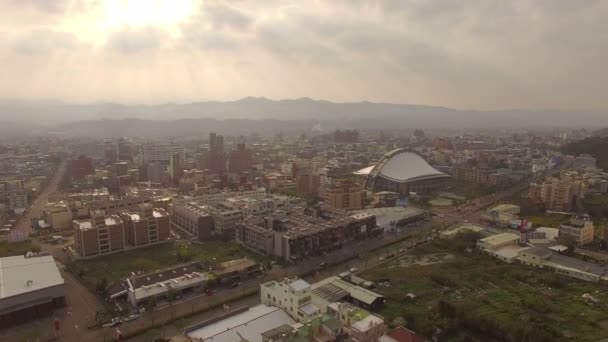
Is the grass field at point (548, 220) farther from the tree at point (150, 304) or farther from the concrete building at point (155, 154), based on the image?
the concrete building at point (155, 154)

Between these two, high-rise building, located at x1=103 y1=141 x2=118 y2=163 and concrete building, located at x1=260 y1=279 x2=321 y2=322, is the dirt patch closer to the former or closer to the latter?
concrete building, located at x1=260 y1=279 x2=321 y2=322

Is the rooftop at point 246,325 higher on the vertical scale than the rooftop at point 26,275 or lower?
lower

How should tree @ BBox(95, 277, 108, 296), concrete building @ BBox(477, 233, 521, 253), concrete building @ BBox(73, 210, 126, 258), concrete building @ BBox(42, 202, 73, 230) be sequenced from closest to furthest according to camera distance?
tree @ BBox(95, 277, 108, 296), concrete building @ BBox(73, 210, 126, 258), concrete building @ BBox(477, 233, 521, 253), concrete building @ BBox(42, 202, 73, 230)

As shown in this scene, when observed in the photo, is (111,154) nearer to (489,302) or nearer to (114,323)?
(114,323)

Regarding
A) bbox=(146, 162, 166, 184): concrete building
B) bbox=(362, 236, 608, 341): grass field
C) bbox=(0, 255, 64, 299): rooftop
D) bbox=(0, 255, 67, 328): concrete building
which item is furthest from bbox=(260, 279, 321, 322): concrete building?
Result: bbox=(146, 162, 166, 184): concrete building

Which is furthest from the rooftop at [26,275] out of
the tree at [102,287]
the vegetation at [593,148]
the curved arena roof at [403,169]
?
the vegetation at [593,148]

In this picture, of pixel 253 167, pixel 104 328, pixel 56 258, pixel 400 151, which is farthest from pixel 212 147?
pixel 104 328

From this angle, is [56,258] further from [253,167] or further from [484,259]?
[253,167]
